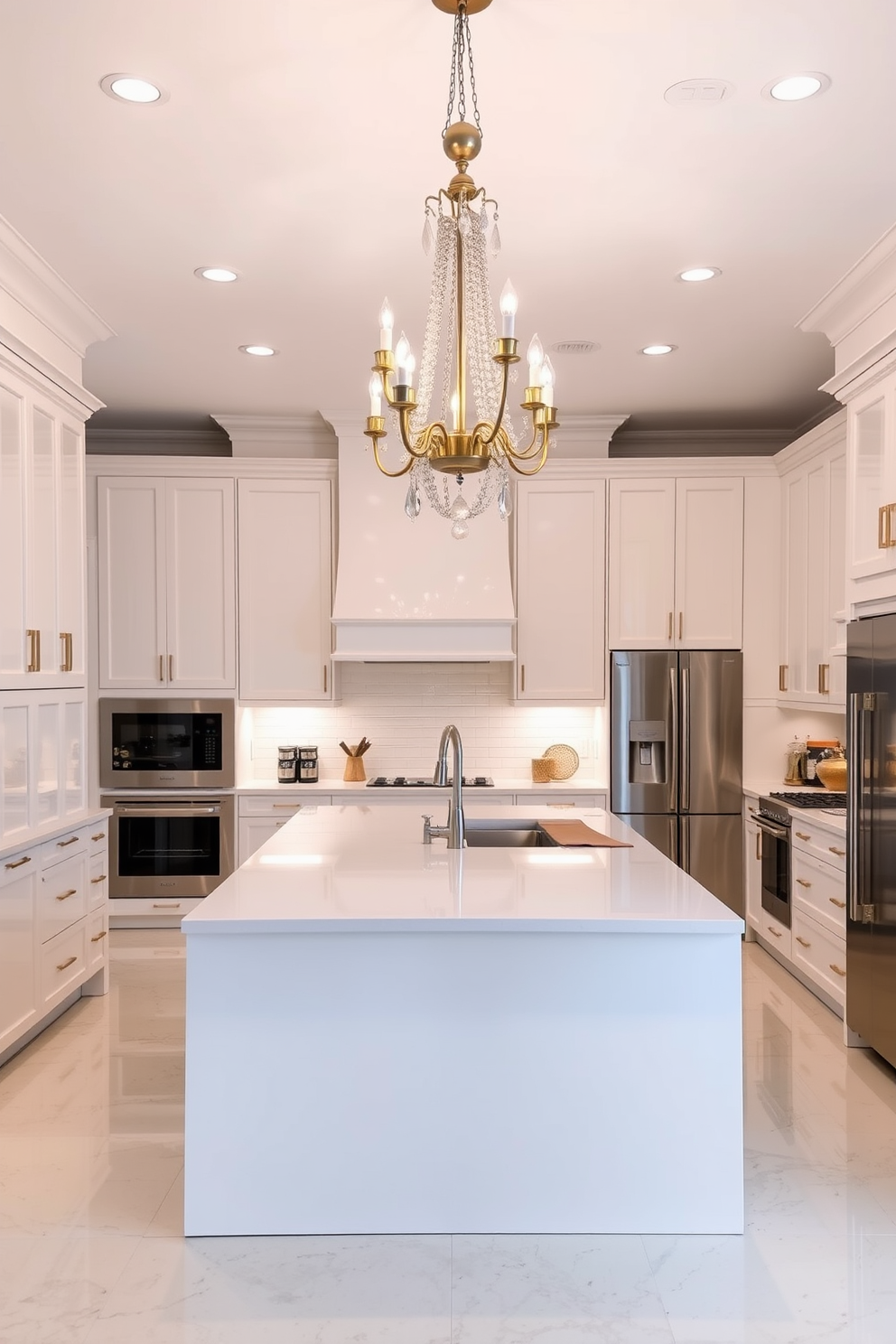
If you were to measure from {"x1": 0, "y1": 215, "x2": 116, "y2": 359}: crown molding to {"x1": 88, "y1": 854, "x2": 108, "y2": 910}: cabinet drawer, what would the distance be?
6.95 ft

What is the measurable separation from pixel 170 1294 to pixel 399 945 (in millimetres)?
888

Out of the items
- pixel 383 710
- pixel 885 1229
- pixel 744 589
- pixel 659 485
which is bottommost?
pixel 885 1229

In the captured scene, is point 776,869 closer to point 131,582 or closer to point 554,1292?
point 554,1292

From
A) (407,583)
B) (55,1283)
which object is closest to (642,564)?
(407,583)

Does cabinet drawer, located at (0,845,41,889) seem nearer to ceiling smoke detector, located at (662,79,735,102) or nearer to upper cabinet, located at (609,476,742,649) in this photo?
ceiling smoke detector, located at (662,79,735,102)

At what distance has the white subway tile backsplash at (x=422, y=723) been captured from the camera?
20.6 feet

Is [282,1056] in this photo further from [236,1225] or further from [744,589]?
[744,589]

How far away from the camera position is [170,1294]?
2.38 meters

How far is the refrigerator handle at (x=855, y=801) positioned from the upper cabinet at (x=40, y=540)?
2.97 metres

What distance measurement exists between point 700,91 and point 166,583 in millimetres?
4007

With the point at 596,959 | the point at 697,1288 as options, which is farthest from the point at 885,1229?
A: the point at 596,959

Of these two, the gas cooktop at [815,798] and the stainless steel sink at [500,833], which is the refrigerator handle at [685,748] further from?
the stainless steel sink at [500,833]

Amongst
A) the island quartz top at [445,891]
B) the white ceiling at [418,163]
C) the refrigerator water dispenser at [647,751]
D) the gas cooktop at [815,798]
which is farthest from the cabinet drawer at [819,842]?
the white ceiling at [418,163]

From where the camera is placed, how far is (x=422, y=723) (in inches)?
248
